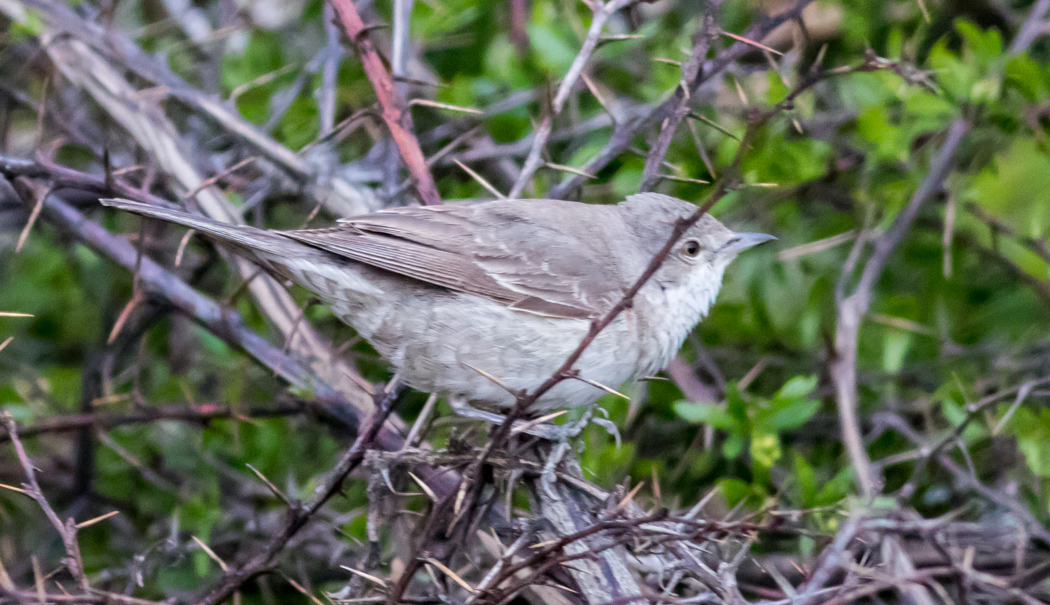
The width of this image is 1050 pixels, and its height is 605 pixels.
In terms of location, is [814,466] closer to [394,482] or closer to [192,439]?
[394,482]

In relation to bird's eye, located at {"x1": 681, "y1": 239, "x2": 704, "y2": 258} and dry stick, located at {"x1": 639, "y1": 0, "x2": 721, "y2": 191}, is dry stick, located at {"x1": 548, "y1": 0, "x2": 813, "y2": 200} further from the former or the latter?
bird's eye, located at {"x1": 681, "y1": 239, "x2": 704, "y2": 258}

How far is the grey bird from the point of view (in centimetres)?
341

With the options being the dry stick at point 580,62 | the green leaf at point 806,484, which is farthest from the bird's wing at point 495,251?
Result: the green leaf at point 806,484

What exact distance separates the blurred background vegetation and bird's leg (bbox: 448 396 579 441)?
0.40 m

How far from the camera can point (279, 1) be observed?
18.4ft

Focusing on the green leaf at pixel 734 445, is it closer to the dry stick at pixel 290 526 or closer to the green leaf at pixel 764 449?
the green leaf at pixel 764 449

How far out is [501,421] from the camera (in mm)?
3359

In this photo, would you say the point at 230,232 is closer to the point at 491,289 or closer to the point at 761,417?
the point at 491,289

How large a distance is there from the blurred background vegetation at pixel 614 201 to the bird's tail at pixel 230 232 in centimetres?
34

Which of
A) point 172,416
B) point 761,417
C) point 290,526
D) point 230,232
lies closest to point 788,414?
point 761,417

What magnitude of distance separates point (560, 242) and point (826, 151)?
1429 mm

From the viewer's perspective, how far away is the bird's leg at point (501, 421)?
10.1ft

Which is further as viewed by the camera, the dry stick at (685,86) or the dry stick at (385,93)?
the dry stick at (385,93)

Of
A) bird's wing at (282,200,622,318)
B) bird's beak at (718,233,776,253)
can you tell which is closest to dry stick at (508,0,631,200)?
bird's wing at (282,200,622,318)
